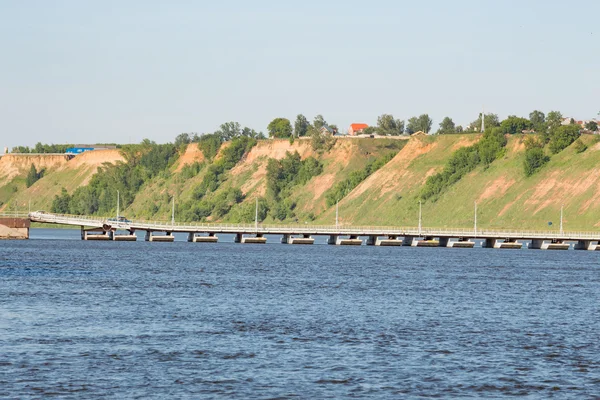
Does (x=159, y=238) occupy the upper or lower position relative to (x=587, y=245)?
lower

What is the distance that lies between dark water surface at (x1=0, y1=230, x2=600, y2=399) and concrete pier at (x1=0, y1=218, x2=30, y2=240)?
8126 cm

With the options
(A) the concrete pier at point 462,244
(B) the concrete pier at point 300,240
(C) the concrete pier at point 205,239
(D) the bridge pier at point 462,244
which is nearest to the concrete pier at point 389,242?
(A) the concrete pier at point 462,244

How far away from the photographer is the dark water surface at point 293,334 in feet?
129

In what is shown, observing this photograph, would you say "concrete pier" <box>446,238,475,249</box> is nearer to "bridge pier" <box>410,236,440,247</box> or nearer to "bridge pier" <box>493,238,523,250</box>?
"bridge pier" <box>410,236,440,247</box>

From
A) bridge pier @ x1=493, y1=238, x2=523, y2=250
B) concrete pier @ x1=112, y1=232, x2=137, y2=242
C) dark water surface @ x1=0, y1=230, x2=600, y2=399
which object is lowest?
dark water surface @ x1=0, y1=230, x2=600, y2=399

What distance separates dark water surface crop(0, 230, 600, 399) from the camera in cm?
3922

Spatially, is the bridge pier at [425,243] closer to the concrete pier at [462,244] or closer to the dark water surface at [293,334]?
the concrete pier at [462,244]

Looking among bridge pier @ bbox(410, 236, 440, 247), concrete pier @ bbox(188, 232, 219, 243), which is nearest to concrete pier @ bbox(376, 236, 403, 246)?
bridge pier @ bbox(410, 236, 440, 247)

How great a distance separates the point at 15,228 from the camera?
17975 cm

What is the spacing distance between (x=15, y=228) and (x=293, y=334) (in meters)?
135

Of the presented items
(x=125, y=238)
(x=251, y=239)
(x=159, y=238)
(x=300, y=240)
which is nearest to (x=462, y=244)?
(x=300, y=240)

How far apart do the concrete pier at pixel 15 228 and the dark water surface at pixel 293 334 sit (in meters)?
81.3

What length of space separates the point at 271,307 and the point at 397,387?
88.7 ft

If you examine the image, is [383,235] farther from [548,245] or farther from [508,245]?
[548,245]
